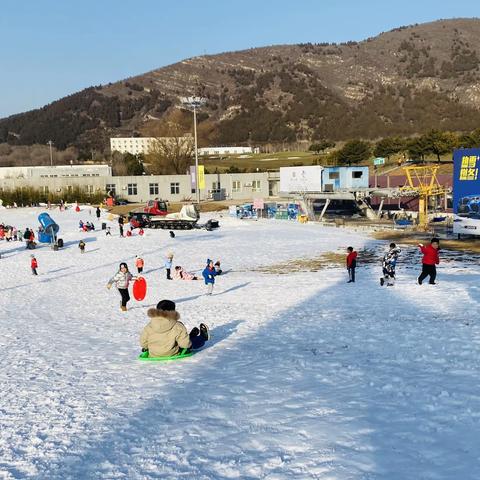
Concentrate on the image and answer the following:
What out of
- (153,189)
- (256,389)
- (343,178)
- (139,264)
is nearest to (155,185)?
(153,189)

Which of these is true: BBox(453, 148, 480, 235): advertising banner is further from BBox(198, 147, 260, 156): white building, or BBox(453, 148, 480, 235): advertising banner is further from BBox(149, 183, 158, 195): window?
BBox(198, 147, 260, 156): white building

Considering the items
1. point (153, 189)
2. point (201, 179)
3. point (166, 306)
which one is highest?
point (201, 179)

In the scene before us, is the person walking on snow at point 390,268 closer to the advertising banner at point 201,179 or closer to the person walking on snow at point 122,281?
the person walking on snow at point 122,281

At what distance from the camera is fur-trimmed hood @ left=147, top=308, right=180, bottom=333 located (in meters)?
10.2

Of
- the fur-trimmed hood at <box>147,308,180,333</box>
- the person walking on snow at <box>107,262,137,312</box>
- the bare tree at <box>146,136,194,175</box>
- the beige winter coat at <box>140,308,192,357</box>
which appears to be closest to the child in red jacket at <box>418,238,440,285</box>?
the person walking on snow at <box>107,262,137,312</box>

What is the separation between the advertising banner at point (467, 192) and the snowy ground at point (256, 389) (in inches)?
525

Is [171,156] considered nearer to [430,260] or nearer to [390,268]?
[390,268]

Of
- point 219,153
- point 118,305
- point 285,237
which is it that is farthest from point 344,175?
point 219,153

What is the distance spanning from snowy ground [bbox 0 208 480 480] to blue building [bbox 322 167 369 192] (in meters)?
34.0

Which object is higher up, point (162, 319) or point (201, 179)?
point (201, 179)

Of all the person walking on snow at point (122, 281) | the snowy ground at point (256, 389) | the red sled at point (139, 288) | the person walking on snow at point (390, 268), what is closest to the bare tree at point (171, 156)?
the person walking on snow at point (390, 268)

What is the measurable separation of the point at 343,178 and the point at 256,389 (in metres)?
45.1

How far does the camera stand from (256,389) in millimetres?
8680

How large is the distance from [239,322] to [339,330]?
2.62m
